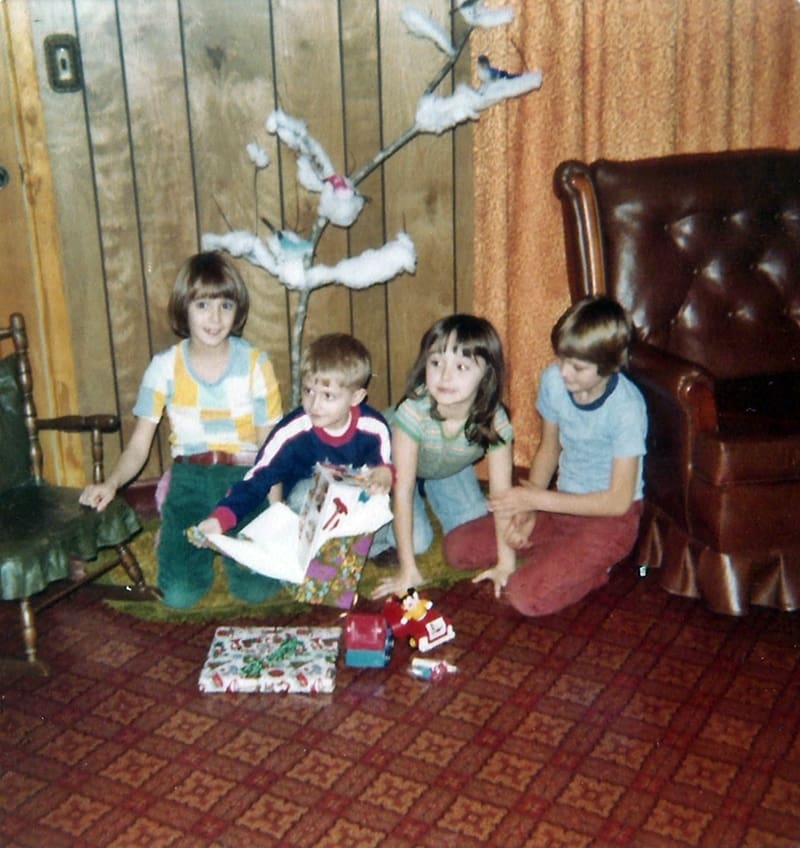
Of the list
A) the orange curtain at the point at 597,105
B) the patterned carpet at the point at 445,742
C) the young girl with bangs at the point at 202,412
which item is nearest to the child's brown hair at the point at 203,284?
the young girl with bangs at the point at 202,412

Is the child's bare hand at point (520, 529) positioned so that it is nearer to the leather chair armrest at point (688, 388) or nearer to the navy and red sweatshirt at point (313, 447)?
the navy and red sweatshirt at point (313, 447)

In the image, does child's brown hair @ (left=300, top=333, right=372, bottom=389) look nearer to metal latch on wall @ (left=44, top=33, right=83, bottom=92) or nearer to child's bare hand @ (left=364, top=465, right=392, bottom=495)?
child's bare hand @ (left=364, top=465, right=392, bottom=495)

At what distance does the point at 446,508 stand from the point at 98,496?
0.96m

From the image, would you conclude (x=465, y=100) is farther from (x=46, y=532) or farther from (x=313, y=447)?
(x=46, y=532)

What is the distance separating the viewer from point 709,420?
254 centimetres

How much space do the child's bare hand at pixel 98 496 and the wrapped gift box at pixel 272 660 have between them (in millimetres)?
398

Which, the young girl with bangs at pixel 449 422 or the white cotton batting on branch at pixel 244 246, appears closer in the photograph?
the young girl with bangs at pixel 449 422

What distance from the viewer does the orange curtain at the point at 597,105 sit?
10.3 ft

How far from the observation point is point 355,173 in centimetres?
304

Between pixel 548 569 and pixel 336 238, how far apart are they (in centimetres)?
121

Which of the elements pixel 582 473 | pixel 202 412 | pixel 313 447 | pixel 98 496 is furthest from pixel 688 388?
pixel 98 496

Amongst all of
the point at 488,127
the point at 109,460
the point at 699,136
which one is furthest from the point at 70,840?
the point at 699,136

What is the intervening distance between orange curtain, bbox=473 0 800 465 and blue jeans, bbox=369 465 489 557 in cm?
61

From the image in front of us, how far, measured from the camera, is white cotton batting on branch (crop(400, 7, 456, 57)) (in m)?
2.85
